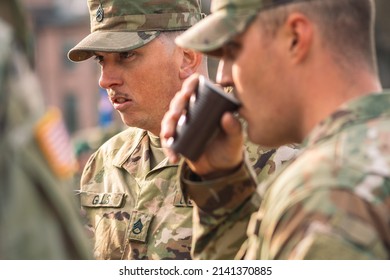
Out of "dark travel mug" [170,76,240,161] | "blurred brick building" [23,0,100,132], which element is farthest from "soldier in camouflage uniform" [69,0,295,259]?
"blurred brick building" [23,0,100,132]

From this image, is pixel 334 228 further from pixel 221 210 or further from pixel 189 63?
pixel 189 63

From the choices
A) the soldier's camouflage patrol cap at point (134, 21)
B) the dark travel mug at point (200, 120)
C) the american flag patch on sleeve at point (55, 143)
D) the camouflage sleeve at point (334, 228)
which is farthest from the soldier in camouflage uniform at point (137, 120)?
the american flag patch on sleeve at point (55, 143)

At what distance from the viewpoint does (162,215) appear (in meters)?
4.56

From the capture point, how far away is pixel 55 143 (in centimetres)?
211

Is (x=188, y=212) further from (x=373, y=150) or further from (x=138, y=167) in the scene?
(x=373, y=150)

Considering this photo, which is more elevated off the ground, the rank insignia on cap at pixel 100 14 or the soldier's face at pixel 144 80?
the rank insignia on cap at pixel 100 14

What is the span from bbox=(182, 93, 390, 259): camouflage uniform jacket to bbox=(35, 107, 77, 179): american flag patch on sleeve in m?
0.75

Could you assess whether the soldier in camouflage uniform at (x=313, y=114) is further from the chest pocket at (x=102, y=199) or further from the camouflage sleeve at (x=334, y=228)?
the chest pocket at (x=102, y=199)

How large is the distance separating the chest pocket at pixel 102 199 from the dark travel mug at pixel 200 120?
1.23 m

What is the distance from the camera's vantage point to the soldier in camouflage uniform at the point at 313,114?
8.70 ft

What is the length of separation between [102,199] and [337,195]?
2305 mm

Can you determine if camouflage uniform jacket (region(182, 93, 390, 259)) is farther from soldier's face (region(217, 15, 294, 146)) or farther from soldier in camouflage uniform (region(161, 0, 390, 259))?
soldier's face (region(217, 15, 294, 146))

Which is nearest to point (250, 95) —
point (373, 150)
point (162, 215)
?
point (373, 150)

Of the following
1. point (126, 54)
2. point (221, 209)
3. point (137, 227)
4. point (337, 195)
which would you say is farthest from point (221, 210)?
point (126, 54)
